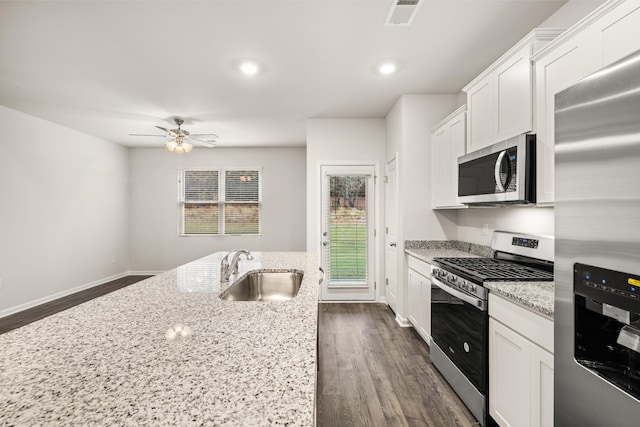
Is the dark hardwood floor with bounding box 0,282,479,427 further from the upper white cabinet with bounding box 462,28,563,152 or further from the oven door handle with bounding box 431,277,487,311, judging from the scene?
the upper white cabinet with bounding box 462,28,563,152

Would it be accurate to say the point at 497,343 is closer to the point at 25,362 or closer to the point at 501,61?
the point at 501,61

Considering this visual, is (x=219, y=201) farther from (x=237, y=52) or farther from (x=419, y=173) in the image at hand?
(x=419, y=173)

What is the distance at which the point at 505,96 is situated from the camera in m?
2.14

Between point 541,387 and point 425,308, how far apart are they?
4.96 feet

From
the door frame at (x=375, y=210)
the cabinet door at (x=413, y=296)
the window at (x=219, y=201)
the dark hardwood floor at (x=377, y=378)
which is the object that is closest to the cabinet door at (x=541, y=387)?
the dark hardwood floor at (x=377, y=378)

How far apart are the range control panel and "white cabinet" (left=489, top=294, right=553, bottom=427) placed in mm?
761

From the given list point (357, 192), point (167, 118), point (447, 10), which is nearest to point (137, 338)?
point (447, 10)

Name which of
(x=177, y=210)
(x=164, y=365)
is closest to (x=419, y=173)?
(x=164, y=365)

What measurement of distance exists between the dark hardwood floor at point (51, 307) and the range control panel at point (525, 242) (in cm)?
517

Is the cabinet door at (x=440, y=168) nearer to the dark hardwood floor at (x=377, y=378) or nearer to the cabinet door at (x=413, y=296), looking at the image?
the cabinet door at (x=413, y=296)

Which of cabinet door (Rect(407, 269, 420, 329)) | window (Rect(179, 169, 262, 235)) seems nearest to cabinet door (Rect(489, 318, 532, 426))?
cabinet door (Rect(407, 269, 420, 329))

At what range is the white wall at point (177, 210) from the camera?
6.43m

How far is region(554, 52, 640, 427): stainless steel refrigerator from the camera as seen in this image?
0.86 m

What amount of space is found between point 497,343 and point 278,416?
1623mm
